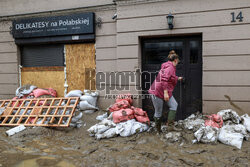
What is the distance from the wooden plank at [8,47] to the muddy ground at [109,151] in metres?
3.54

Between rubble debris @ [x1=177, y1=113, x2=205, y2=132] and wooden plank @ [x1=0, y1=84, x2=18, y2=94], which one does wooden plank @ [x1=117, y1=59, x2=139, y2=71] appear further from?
wooden plank @ [x1=0, y1=84, x2=18, y2=94]

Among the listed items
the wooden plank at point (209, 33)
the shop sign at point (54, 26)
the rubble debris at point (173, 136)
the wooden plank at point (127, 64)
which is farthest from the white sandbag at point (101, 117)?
the shop sign at point (54, 26)

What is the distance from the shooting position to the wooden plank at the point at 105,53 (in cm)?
606

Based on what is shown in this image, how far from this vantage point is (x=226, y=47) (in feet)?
16.2

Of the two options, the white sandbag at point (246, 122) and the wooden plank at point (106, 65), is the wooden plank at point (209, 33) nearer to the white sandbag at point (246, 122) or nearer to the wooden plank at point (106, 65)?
the wooden plank at point (106, 65)

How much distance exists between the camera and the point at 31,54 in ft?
23.1

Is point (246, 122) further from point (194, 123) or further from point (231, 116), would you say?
point (194, 123)

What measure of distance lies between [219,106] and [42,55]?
18.6 ft

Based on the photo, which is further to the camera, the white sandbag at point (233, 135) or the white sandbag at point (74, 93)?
the white sandbag at point (74, 93)

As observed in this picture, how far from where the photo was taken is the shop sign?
20.0 ft

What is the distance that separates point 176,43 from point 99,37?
7.45ft

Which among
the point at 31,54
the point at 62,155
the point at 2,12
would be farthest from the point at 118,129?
the point at 2,12

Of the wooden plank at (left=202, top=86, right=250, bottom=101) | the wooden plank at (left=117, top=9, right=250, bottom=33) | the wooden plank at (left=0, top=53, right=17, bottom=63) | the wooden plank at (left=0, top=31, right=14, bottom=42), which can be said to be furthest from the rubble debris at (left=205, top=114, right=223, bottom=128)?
the wooden plank at (left=0, top=31, right=14, bottom=42)

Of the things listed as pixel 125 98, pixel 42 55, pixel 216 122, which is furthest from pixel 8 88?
pixel 216 122
